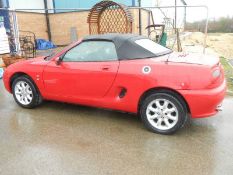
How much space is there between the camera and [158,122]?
4395 mm

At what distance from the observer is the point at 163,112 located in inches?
170

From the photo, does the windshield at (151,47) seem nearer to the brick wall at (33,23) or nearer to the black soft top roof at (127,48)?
the black soft top roof at (127,48)

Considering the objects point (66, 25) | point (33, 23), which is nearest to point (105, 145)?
point (33, 23)

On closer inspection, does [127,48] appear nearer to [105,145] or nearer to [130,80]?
[130,80]

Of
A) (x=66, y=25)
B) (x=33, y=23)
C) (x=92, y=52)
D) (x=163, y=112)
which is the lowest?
(x=163, y=112)

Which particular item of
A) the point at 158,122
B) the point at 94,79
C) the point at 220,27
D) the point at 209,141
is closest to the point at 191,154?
the point at 209,141

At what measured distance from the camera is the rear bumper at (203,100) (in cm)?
404

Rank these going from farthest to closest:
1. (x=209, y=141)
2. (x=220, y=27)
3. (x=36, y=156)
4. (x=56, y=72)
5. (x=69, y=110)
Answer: (x=220, y=27) → (x=69, y=110) → (x=56, y=72) → (x=209, y=141) → (x=36, y=156)

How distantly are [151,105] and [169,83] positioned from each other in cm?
45

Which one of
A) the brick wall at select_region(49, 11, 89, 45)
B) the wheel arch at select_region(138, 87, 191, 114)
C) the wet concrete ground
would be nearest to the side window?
the wheel arch at select_region(138, 87, 191, 114)

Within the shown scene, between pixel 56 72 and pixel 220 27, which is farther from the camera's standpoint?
pixel 220 27

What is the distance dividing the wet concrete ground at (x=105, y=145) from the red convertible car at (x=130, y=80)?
31 cm

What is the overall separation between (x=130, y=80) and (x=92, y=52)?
92cm

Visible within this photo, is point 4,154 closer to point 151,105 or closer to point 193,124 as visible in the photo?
point 151,105
